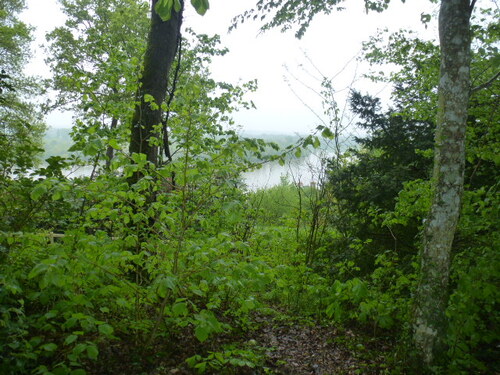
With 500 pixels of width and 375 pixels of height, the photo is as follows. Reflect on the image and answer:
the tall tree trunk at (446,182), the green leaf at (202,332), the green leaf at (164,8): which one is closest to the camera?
the green leaf at (164,8)

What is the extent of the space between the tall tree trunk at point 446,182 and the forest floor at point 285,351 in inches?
25.3

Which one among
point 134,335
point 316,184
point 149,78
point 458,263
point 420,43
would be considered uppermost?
point 420,43

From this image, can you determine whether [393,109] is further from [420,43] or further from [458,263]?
[458,263]

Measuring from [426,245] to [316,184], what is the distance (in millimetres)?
2737

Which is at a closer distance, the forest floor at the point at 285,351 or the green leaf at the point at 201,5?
the green leaf at the point at 201,5

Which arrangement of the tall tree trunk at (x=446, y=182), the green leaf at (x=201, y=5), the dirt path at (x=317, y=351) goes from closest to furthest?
the green leaf at (x=201, y=5) → the tall tree trunk at (x=446, y=182) → the dirt path at (x=317, y=351)

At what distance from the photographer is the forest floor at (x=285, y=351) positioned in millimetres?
2809

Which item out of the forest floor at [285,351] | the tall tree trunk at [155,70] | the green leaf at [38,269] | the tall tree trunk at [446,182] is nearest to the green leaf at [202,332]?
the forest floor at [285,351]

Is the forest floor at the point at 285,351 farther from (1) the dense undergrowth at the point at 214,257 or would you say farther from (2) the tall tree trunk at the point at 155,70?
(2) the tall tree trunk at the point at 155,70

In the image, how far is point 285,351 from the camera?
12.0 feet

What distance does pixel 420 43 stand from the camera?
15.3ft

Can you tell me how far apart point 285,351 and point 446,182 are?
7.84ft

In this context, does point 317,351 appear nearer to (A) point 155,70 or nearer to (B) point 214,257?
(B) point 214,257

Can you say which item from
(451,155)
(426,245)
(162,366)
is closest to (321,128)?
(451,155)
